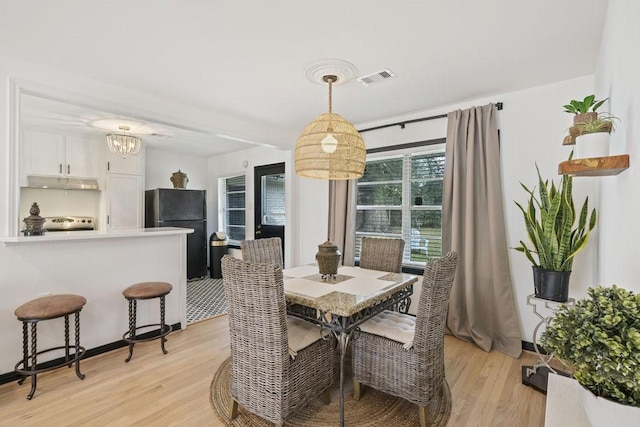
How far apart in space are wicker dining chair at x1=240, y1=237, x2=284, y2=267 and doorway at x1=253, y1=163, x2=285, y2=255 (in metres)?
2.06

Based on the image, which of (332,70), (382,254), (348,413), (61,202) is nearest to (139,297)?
(348,413)

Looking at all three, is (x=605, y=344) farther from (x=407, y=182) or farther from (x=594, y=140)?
(x=407, y=182)

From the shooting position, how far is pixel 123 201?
194 inches

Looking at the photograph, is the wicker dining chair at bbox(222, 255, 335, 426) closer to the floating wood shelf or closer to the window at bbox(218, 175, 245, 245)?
the floating wood shelf

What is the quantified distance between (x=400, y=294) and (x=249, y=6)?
7.43 ft

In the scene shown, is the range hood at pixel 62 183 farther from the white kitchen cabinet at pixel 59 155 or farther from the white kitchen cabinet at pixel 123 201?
the white kitchen cabinet at pixel 123 201

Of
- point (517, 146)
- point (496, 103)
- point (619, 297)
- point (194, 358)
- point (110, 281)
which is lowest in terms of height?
point (194, 358)

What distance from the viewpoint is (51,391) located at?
2217 mm

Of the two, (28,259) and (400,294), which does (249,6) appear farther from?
(28,259)

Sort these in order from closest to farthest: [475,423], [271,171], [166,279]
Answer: [475,423] < [166,279] < [271,171]

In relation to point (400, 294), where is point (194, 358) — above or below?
below

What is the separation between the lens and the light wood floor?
1.92 meters

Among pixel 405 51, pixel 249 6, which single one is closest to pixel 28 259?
pixel 249 6

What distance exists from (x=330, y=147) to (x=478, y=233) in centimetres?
190
